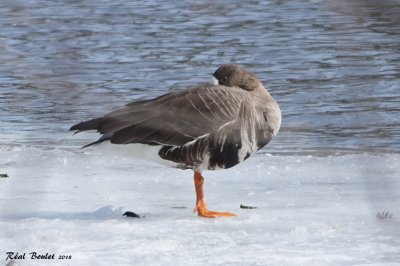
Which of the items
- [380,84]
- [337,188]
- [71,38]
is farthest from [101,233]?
[71,38]

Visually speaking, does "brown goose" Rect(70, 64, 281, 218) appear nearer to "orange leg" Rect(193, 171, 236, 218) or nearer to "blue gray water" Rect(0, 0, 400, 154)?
"orange leg" Rect(193, 171, 236, 218)

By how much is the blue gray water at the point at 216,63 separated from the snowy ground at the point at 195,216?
0.83 m

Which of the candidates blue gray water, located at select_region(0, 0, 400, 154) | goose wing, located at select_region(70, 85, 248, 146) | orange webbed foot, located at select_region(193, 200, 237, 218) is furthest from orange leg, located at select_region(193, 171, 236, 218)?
blue gray water, located at select_region(0, 0, 400, 154)

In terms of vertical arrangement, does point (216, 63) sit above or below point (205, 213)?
below

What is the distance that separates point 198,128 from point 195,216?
0.57 m

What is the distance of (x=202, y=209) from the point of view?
5410 mm

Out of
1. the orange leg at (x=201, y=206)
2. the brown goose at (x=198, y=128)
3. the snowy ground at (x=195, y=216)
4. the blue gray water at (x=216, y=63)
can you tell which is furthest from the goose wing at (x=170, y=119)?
the blue gray water at (x=216, y=63)

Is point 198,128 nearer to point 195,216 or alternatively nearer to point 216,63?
point 195,216

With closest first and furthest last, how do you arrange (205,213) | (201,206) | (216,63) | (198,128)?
1. (205,213)
2. (201,206)
3. (198,128)
4. (216,63)

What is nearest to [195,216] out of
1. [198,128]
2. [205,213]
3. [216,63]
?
[205,213]

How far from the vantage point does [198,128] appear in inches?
224

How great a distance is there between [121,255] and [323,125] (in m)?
5.68

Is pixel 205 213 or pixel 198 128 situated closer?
pixel 205 213

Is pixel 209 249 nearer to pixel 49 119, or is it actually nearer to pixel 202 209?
pixel 202 209
